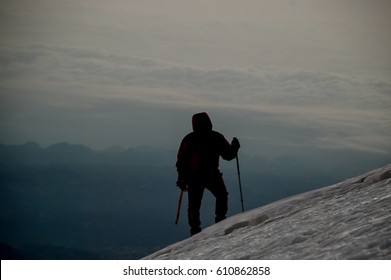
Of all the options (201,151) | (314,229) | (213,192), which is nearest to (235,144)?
(201,151)

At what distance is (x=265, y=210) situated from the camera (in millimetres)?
10445

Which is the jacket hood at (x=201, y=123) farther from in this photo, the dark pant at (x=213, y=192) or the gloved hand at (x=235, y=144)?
the dark pant at (x=213, y=192)

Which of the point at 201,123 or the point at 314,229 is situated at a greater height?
the point at 201,123

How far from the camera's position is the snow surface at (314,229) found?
6752 mm

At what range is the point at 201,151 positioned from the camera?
39.9ft

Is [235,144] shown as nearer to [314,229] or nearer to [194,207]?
[194,207]

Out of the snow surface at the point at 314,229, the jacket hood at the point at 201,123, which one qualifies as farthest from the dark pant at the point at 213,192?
the snow surface at the point at 314,229

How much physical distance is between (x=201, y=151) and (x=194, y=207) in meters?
0.98

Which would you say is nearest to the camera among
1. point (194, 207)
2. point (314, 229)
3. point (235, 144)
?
point (314, 229)

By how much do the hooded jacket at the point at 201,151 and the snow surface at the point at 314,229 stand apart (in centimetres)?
149

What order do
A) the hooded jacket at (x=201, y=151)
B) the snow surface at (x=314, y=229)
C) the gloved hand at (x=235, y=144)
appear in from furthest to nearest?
the gloved hand at (x=235, y=144)
the hooded jacket at (x=201, y=151)
the snow surface at (x=314, y=229)
